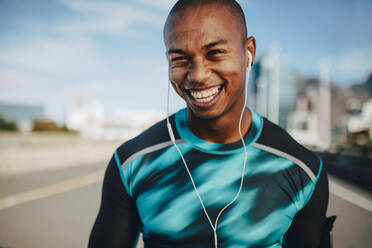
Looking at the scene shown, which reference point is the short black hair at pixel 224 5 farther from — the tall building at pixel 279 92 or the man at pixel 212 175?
the tall building at pixel 279 92

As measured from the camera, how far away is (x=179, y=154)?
5.42 feet

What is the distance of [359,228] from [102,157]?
705 inches

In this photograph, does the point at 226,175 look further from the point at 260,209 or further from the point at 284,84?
the point at 284,84

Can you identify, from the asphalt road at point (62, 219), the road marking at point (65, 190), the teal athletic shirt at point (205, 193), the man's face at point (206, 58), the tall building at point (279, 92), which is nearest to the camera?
the man's face at point (206, 58)

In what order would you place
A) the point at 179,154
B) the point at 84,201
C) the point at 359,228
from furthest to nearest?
the point at 84,201 < the point at 359,228 < the point at 179,154

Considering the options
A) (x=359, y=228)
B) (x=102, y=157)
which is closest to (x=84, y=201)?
(x=359, y=228)

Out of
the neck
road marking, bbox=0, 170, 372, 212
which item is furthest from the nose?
road marking, bbox=0, 170, 372, 212

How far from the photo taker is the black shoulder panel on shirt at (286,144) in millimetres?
1592

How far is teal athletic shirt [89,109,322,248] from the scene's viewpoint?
5.03ft

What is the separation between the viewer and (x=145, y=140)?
5.62ft

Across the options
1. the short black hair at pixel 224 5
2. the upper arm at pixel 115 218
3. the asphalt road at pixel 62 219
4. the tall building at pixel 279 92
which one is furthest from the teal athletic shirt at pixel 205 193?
the tall building at pixel 279 92

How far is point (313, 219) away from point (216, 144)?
603mm

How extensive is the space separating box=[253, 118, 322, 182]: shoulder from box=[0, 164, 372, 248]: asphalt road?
139 centimetres

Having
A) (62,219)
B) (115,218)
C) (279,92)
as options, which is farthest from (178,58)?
(279,92)
